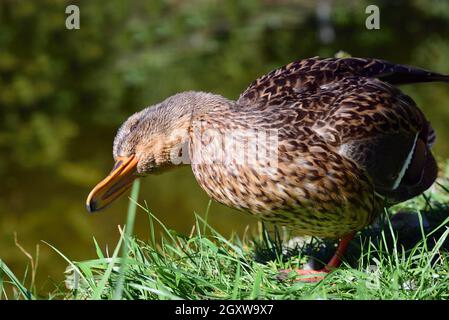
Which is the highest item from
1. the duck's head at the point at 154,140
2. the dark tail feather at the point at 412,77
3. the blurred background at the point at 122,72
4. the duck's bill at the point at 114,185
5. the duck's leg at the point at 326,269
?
the dark tail feather at the point at 412,77

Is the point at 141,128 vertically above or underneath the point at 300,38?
above

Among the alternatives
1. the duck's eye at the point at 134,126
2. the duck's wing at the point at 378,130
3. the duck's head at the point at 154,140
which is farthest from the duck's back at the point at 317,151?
the duck's eye at the point at 134,126

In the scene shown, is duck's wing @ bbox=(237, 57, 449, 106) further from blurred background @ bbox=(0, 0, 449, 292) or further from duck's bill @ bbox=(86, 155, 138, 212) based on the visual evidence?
blurred background @ bbox=(0, 0, 449, 292)

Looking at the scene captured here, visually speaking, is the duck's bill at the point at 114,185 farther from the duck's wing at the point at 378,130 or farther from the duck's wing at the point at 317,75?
the duck's wing at the point at 378,130

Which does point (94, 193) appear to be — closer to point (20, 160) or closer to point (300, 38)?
point (20, 160)

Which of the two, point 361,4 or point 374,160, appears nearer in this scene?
point 374,160

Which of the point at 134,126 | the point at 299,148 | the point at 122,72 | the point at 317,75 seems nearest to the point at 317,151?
the point at 299,148

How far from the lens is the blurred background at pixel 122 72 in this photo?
9109mm

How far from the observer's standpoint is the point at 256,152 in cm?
294

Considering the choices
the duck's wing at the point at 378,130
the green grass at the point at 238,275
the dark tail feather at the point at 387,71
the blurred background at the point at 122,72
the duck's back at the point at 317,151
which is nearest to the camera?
the green grass at the point at 238,275

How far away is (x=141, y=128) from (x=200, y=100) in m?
0.29

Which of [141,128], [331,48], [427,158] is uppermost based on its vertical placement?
[141,128]
